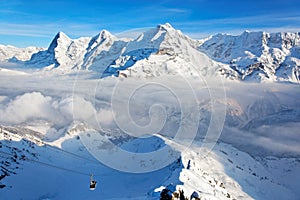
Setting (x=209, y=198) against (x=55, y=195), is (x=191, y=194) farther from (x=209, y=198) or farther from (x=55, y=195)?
(x=55, y=195)

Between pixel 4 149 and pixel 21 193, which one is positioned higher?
pixel 4 149

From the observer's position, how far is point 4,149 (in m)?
193

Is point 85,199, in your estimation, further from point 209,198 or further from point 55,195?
point 209,198

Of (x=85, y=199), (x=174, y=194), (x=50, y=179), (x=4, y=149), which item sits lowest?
(x=174, y=194)

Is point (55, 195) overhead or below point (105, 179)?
below

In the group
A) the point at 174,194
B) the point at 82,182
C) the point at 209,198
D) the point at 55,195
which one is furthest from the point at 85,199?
the point at 174,194

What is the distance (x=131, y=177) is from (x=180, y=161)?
30.1m

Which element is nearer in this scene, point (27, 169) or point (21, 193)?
point (21, 193)

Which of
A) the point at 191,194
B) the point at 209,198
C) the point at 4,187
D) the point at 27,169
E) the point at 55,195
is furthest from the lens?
the point at 27,169

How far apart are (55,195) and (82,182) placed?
21.4 metres

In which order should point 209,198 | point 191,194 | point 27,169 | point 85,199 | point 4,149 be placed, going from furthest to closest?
point 4,149, point 27,169, point 85,199, point 209,198, point 191,194

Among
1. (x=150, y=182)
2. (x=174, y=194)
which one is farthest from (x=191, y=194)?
(x=150, y=182)

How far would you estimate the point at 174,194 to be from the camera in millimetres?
71625

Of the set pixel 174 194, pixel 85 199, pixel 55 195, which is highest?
pixel 55 195
